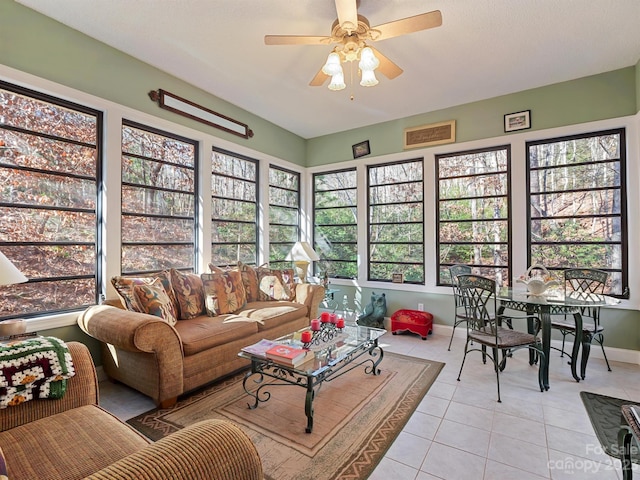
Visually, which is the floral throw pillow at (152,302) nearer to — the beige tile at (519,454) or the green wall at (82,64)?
the green wall at (82,64)

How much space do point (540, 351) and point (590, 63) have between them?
2.91 meters

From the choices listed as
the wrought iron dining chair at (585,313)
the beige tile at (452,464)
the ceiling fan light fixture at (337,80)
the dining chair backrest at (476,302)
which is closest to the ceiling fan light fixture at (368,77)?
the ceiling fan light fixture at (337,80)

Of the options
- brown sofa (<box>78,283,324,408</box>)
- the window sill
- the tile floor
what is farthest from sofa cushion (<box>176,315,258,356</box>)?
the window sill

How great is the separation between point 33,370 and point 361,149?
4508 millimetres

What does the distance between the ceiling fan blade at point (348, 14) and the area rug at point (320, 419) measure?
2703 millimetres

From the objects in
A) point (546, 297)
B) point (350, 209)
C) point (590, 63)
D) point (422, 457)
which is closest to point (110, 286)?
point (422, 457)

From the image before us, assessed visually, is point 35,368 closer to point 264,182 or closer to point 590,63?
point 264,182

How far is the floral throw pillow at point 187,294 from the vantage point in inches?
123

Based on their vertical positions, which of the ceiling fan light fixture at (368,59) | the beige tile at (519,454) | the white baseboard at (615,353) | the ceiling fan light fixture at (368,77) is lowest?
the beige tile at (519,454)

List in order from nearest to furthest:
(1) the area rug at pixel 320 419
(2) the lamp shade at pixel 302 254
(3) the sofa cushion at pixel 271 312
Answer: (1) the area rug at pixel 320 419 → (3) the sofa cushion at pixel 271 312 → (2) the lamp shade at pixel 302 254

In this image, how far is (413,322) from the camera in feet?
13.8

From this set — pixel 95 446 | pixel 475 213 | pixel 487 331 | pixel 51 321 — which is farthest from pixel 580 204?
pixel 51 321

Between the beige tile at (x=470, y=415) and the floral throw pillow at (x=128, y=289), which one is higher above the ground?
the floral throw pillow at (x=128, y=289)

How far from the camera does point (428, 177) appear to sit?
449 centimetres
